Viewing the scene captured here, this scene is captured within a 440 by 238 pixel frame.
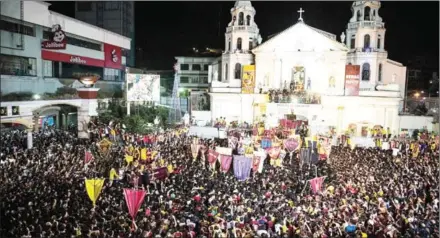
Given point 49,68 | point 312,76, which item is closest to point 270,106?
point 312,76

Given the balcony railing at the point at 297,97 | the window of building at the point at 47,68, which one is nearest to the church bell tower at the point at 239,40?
the balcony railing at the point at 297,97

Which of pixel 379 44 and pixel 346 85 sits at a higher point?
pixel 379 44

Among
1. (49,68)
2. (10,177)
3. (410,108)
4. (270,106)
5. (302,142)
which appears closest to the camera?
(10,177)

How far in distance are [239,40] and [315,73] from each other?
858 cm

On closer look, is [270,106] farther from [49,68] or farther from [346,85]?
[49,68]

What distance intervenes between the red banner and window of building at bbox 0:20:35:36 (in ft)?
38.4

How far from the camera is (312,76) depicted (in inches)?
1439

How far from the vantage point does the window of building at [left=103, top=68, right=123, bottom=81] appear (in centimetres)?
4302

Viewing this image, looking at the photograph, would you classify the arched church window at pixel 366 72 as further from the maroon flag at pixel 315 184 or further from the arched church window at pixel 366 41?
the maroon flag at pixel 315 184

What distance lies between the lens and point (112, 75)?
146 ft

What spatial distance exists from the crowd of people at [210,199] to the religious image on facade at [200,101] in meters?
22.7

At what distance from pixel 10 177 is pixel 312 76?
28755 millimetres

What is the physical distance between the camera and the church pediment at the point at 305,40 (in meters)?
35.5

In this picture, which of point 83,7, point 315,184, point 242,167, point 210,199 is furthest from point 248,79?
point 83,7
